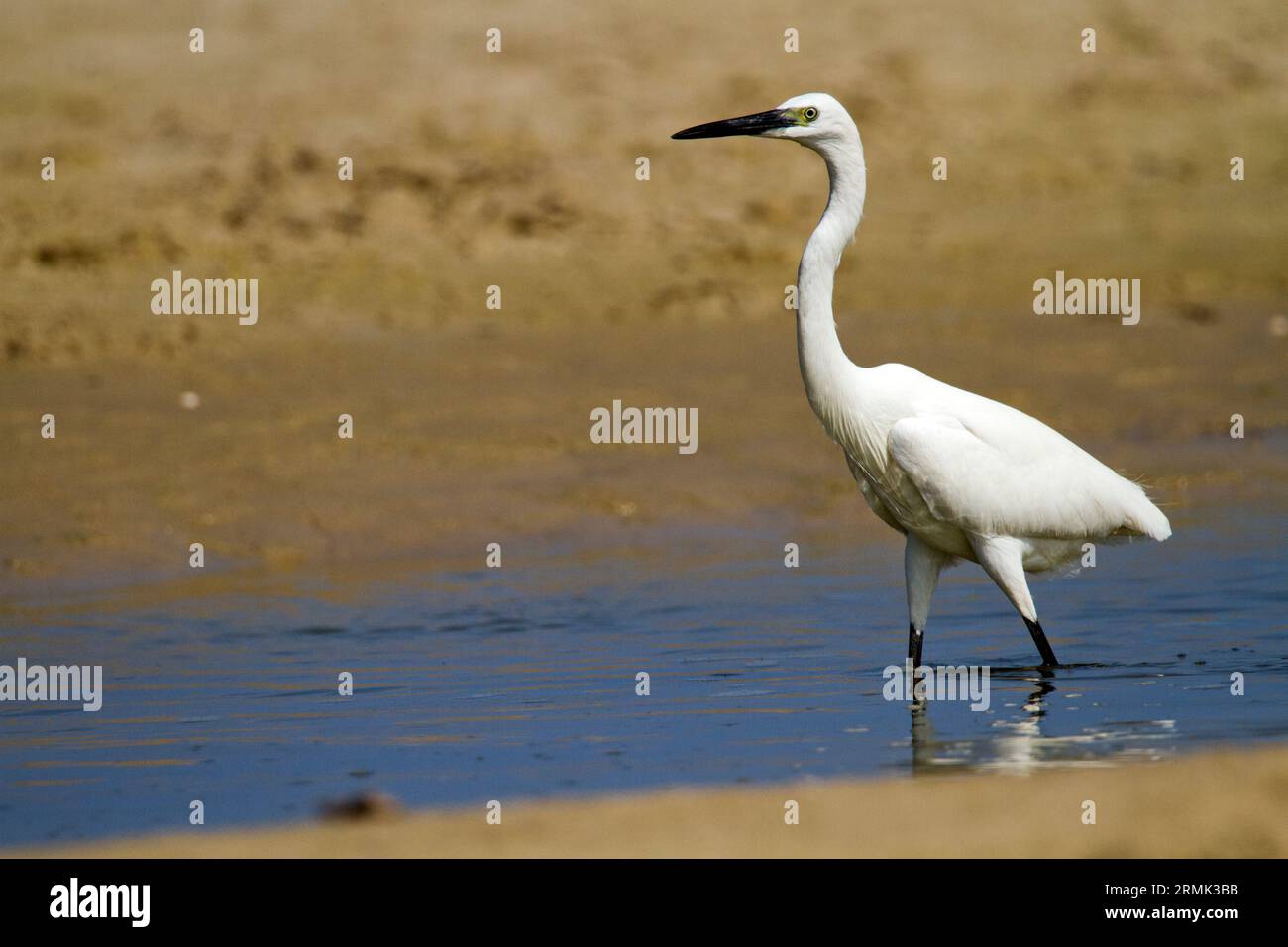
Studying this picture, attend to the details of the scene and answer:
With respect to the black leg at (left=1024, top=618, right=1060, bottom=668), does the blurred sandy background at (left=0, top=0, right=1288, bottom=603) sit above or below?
above

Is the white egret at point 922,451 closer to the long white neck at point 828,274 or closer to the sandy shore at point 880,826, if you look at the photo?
the long white neck at point 828,274

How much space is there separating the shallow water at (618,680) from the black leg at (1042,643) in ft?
0.26

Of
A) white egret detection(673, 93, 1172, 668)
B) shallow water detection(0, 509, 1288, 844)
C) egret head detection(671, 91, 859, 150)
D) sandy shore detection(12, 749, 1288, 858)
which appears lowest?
sandy shore detection(12, 749, 1288, 858)

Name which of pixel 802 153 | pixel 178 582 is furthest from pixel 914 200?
pixel 178 582

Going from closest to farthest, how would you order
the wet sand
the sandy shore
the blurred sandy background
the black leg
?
the sandy shore < the black leg < the wet sand < the blurred sandy background

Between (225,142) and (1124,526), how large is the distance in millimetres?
11236

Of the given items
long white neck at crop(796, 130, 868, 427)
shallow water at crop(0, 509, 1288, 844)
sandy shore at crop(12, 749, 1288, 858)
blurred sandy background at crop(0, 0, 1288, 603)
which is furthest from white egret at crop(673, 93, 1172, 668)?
blurred sandy background at crop(0, 0, 1288, 603)

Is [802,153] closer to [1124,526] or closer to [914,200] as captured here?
[914,200]

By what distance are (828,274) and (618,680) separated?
6.32ft

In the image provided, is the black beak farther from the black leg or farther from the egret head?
the black leg

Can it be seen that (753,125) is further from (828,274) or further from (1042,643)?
(1042,643)

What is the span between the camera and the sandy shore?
449cm

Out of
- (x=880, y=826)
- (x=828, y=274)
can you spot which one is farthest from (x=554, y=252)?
(x=880, y=826)

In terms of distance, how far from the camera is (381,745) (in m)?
6.81
